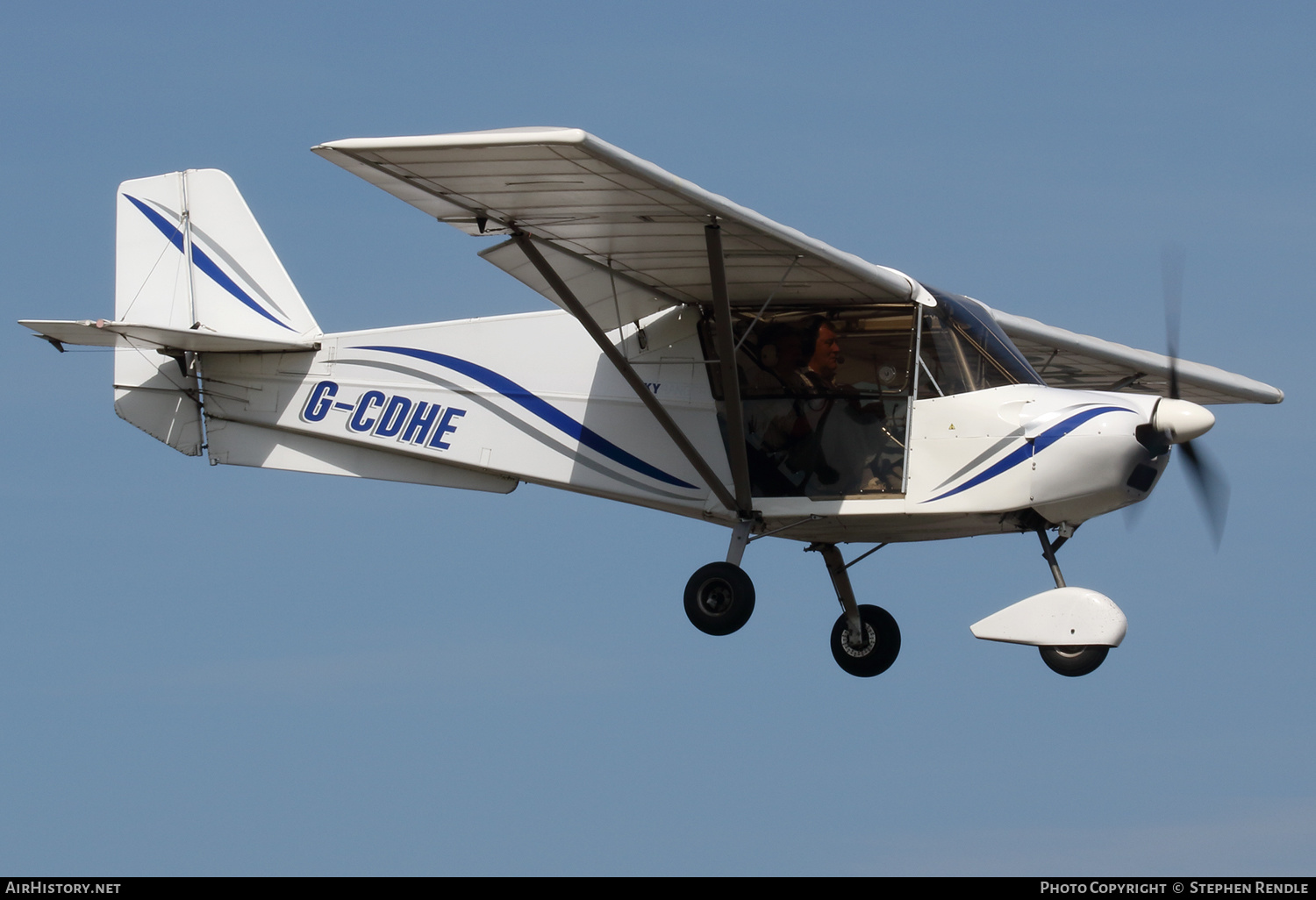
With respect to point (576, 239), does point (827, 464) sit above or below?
below

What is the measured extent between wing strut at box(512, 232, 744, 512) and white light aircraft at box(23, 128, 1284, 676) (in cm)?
2

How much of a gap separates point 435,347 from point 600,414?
1.63 m

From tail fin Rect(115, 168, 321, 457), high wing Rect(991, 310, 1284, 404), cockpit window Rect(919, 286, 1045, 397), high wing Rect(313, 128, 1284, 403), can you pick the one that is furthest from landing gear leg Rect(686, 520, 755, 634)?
tail fin Rect(115, 168, 321, 457)

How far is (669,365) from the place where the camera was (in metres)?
14.1

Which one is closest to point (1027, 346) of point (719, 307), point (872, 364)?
point (872, 364)

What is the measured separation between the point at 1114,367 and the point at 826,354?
14.0 feet

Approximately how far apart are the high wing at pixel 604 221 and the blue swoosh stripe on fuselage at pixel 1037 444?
4.34 feet

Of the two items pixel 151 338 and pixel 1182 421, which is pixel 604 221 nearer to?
pixel 1182 421

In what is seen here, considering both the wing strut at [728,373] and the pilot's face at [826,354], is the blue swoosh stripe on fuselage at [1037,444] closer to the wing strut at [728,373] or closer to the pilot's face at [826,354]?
the pilot's face at [826,354]

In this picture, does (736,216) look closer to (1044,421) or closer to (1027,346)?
(1044,421)

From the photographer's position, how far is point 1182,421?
12.9 m

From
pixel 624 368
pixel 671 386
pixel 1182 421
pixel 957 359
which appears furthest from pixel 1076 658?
pixel 624 368

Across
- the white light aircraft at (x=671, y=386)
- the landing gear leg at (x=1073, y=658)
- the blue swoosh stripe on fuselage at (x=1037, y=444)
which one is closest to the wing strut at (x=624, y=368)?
the white light aircraft at (x=671, y=386)

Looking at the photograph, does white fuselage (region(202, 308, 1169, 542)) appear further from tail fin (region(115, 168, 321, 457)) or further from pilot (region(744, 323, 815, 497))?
tail fin (region(115, 168, 321, 457))
